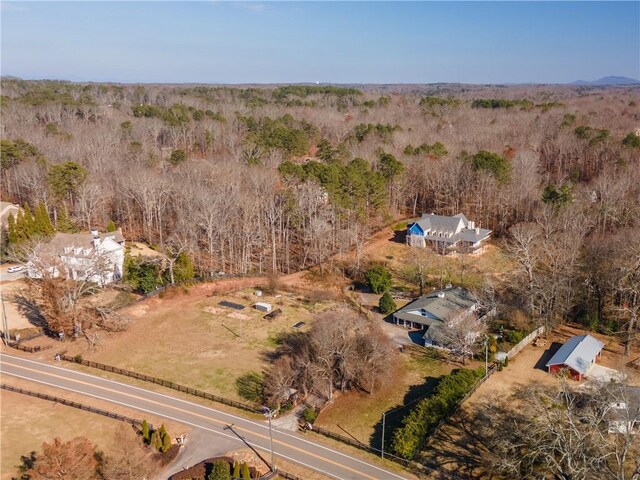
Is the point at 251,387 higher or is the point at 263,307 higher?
the point at 263,307

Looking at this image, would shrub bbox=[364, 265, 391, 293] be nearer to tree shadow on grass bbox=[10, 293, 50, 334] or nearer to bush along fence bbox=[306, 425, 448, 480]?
bush along fence bbox=[306, 425, 448, 480]

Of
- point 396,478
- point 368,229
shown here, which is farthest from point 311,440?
point 368,229

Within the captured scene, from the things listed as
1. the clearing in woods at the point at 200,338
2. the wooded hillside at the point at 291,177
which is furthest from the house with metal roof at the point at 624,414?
the wooded hillside at the point at 291,177

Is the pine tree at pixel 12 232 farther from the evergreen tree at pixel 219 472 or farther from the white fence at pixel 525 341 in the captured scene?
the white fence at pixel 525 341

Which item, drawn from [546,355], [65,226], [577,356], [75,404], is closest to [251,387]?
[75,404]

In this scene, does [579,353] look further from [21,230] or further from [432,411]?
[21,230]
